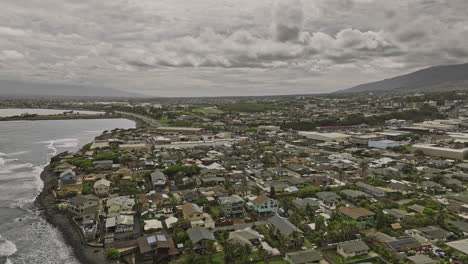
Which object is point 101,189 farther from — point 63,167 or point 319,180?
point 319,180

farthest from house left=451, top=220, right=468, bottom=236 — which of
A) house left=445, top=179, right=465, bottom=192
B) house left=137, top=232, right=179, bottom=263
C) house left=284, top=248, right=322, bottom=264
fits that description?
house left=137, top=232, right=179, bottom=263

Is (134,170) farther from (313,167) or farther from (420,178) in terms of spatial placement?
(420,178)

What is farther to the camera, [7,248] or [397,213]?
[397,213]

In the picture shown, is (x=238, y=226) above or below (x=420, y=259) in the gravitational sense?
below

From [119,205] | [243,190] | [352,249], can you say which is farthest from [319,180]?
[119,205]

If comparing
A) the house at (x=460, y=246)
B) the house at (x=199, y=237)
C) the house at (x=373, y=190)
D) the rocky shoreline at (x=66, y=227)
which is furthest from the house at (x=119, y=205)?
the house at (x=460, y=246)

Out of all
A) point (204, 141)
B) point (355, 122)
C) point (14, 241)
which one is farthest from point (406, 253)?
point (355, 122)
